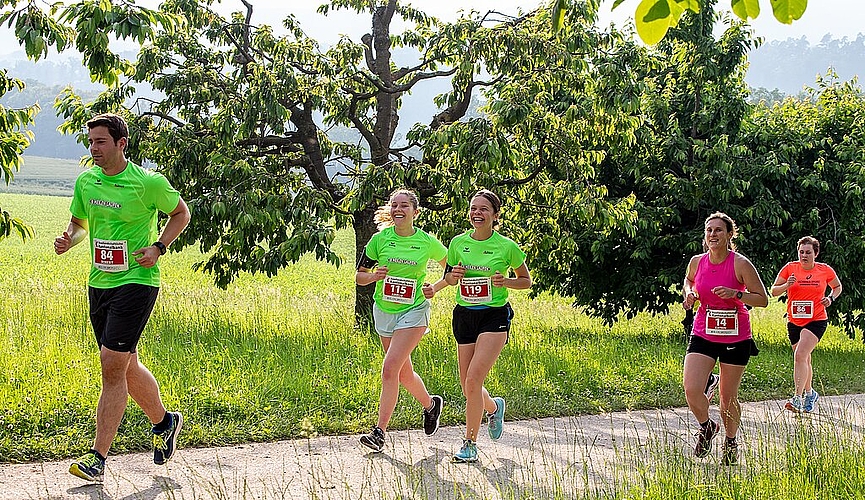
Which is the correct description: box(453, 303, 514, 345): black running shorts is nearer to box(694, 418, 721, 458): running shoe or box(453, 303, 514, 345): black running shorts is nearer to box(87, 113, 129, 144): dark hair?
box(694, 418, 721, 458): running shoe

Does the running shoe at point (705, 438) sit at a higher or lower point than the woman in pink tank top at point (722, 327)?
lower

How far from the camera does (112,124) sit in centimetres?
605

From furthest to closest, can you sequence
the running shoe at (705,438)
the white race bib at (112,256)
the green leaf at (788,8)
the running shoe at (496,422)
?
1. the running shoe at (496,422)
2. the running shoe at (705,438)
3. the white race bib at (112,256)
4. the green leaf at (788,8)

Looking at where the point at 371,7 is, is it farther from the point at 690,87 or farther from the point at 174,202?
the point at 174,202

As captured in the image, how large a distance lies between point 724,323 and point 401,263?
2.30 meters

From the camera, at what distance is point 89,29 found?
20.8 ft

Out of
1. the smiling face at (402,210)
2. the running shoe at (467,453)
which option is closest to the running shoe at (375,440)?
the running shoe at (467,453)

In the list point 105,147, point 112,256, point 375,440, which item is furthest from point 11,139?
point 375,440

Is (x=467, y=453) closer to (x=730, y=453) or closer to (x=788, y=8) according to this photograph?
(x=730, y=453)

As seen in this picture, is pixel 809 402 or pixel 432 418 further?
pixel 809 402

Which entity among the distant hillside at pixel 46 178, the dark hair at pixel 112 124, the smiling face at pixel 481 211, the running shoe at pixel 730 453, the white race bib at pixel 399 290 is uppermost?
the distant hillside at pixel 46 178

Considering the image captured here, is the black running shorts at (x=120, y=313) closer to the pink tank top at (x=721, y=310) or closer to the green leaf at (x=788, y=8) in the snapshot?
the pink tank top at (x=721, y=310)

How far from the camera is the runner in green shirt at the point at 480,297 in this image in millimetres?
7156

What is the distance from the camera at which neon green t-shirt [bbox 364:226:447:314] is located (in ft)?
23.9
